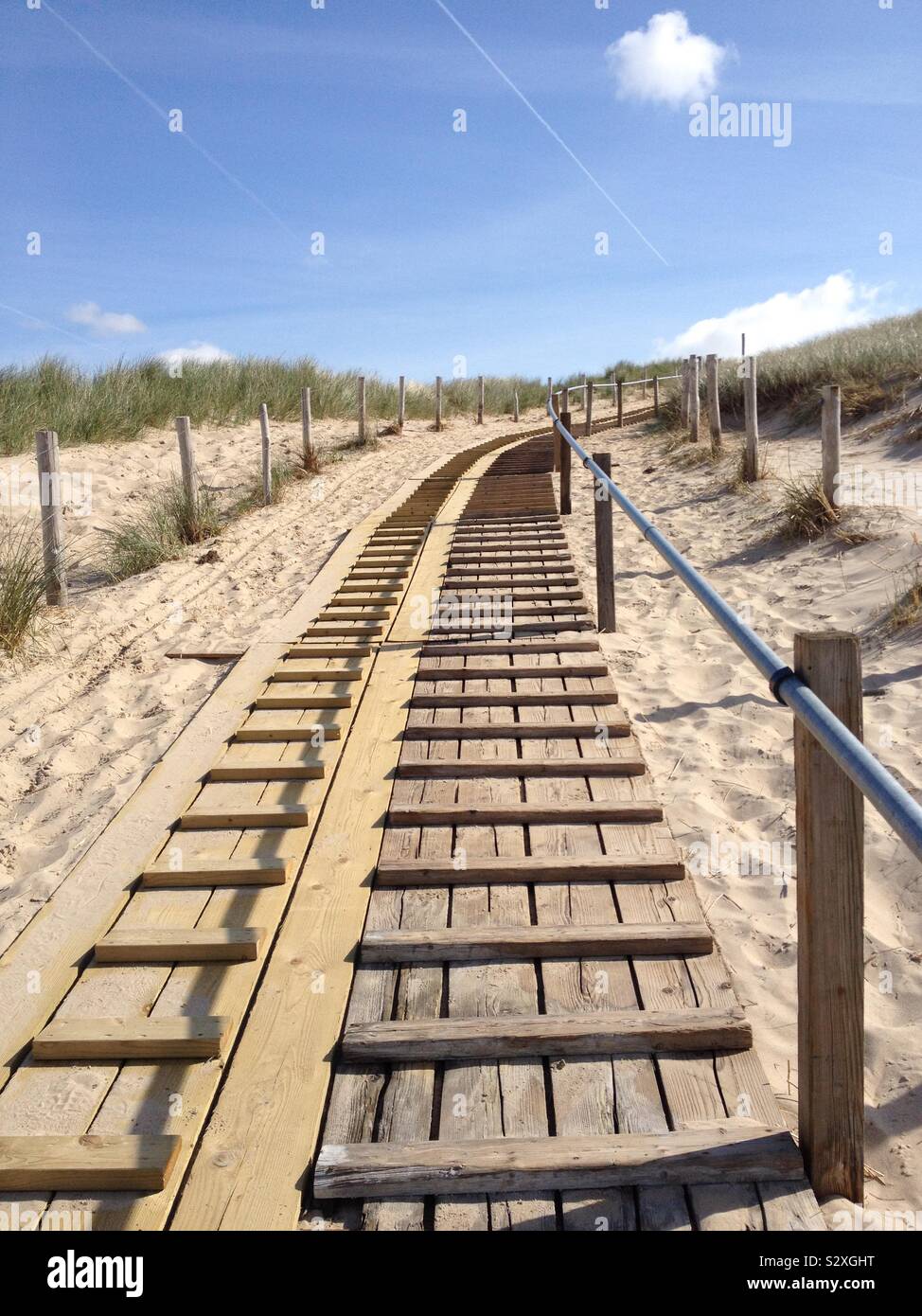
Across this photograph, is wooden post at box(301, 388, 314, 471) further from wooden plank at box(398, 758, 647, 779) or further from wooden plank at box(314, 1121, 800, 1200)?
wooden plank at box(314, 1121, 800, 1200)

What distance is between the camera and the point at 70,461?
1460 cm

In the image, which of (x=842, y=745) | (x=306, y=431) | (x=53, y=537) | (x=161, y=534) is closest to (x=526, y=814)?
(x=842, y=745)

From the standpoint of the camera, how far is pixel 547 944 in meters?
3.13

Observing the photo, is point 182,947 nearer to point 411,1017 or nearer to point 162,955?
point 162,955

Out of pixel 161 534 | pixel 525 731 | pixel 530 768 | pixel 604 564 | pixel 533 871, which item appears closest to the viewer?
pixel 533 871

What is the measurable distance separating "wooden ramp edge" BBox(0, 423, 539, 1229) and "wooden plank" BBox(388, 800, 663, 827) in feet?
1.37

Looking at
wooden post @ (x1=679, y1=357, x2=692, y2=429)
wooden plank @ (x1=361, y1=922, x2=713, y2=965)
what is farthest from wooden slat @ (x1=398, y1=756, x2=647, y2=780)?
wooden post @ (x1=679, y1=357, x2=692, y2=429)

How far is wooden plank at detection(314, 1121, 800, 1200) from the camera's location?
2258 millimetres

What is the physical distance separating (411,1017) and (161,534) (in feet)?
28.7

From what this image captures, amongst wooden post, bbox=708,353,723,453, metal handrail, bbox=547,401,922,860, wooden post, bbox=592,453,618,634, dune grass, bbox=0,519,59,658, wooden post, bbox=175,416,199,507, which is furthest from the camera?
wooden post, bbox=708,353,723,453

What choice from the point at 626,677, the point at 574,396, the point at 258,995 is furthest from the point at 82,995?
the point at 574,396

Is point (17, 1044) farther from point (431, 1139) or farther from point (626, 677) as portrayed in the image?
point (626, 677)
